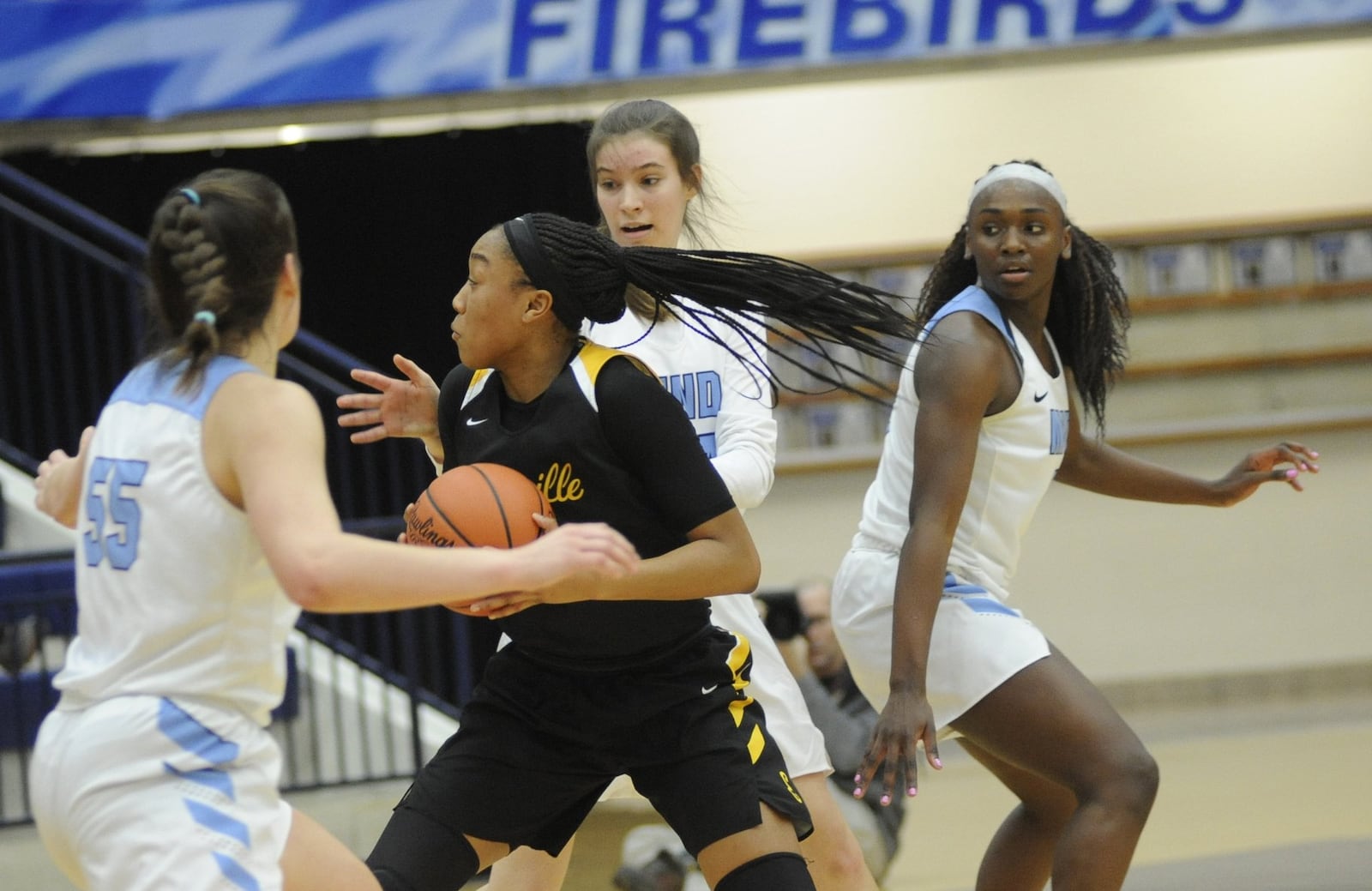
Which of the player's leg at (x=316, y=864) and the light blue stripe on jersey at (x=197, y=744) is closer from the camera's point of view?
the light blue stripe on jersey at (x=197, y=744)

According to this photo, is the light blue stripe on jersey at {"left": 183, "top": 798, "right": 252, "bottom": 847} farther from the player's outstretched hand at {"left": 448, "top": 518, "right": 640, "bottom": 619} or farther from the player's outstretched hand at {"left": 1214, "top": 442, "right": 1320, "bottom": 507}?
the player's outstretched hand at {"left": 1214, "top": 442, "right": 1320, "bottom": 507}

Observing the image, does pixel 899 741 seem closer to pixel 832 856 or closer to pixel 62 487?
pixel 832 856

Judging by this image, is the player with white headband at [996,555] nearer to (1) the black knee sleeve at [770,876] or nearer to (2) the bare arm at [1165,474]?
(2) the bare arm at [1165,474]

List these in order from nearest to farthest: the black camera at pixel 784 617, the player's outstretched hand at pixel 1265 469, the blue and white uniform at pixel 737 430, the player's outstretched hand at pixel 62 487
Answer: the player's outstretched hand at pixel 62 487 → the blue and white uniform at pixel 737 430 → the player's outstretched hand at pixel 1265 469 → the black camera at pixel 784 617

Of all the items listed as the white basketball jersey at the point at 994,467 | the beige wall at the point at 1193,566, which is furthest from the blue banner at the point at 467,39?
the white basketball jersey at the point at 994,467

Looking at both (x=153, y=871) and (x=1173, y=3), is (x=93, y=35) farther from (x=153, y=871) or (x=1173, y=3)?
(x=153, y=871)

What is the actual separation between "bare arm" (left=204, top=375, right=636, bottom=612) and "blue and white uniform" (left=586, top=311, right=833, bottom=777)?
3.19ft

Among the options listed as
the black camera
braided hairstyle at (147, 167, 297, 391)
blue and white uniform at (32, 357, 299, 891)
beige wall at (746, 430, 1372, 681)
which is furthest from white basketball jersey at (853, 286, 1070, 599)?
beige wall at (746, 430, 1372, 681)

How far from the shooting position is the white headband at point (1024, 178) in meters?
3.22

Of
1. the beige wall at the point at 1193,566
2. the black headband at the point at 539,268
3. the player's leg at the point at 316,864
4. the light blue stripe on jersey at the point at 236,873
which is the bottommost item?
the beige wall at the point at 1193,566

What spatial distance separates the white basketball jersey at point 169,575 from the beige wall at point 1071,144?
18.2ft

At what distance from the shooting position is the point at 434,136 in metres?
6.84

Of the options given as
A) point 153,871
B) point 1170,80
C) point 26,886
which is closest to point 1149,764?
→ point 153,871

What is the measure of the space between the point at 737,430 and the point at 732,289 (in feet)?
1.14
